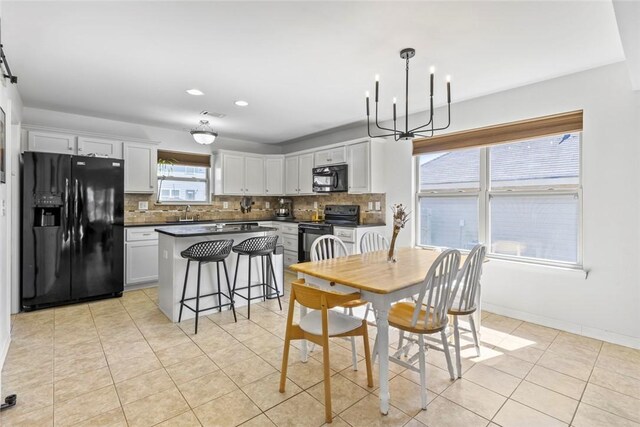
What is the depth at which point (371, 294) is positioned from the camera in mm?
1910

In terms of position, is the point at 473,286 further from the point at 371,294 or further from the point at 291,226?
the point at 291,226

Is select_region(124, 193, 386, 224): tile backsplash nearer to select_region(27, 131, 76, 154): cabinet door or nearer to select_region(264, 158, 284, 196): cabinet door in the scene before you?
select_region(264, 158, 284, 196): cabinet door

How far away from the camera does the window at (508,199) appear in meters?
3.22

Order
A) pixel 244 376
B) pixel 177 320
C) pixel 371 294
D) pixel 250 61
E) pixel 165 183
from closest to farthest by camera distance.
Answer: pixel 371 294 < pixel 244 376 < pixel 250 61 < pixel 177 320 < pixel 165 183

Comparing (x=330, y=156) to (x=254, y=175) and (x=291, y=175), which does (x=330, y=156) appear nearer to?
(x=291, y=175)

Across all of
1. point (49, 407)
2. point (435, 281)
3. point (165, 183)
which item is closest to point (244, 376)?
point (49, 407)

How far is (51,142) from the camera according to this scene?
13.5 feet

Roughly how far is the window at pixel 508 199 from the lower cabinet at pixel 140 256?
3.90 meters

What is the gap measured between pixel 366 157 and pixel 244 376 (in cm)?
340

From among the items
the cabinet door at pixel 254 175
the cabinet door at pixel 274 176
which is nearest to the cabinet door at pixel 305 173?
the cabinet door at pixel 274 176

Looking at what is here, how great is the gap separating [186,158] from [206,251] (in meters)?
3.09

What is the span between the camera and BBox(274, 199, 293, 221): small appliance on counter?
668cm

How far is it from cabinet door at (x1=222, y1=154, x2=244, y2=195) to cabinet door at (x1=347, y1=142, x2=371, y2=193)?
7.29 feet

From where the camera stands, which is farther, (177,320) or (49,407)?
(177,320)
